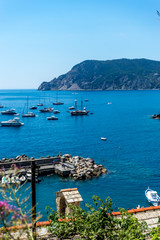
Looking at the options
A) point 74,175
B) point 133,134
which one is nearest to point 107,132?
point 133,134

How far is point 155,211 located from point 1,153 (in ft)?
143

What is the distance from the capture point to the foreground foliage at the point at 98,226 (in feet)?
30.5

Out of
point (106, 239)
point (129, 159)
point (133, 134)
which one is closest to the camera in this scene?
point (106, 239)

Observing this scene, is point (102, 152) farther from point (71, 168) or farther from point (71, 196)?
point (71, 196)

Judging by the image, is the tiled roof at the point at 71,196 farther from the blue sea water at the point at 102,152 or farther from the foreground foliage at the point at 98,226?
the blue sea water at the point at 102,152

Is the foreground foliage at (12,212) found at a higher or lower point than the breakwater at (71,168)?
higher

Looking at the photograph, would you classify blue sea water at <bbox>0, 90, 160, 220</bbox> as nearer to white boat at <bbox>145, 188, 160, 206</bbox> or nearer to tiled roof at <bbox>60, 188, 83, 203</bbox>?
white boat at <bbox>145, 188, 160, 206</bbox>

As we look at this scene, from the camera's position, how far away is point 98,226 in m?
9.86

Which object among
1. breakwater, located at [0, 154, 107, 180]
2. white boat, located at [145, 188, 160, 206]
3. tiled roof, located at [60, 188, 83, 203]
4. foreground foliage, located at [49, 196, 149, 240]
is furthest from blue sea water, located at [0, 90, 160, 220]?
foreground foliage, located at [49, 196, 149, 240]

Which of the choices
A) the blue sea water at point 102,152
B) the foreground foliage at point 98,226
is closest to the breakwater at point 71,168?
the blue sea water at point 102,152

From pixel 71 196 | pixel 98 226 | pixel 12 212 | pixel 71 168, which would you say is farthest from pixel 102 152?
pixel 12 212

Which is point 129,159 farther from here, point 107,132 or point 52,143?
point 107,132

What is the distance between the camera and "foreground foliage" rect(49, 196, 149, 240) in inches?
366

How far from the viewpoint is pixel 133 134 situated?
69625 mm
